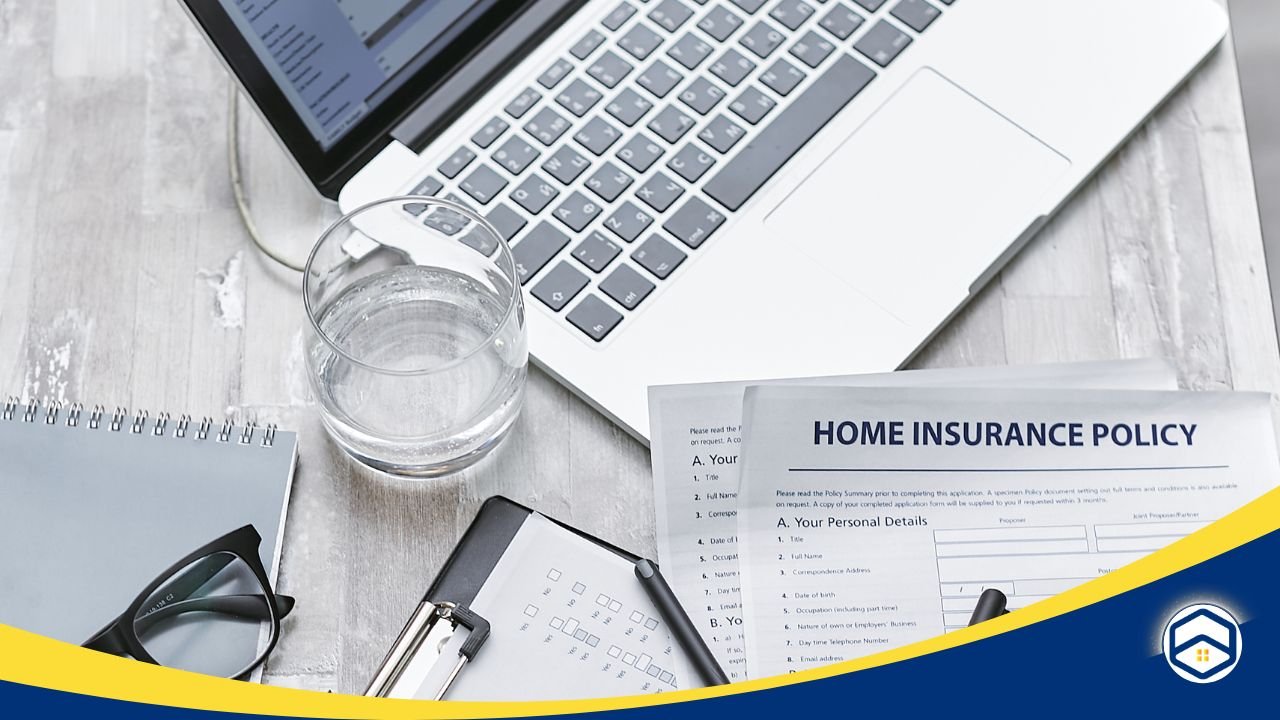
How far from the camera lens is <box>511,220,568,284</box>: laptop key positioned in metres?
0.65

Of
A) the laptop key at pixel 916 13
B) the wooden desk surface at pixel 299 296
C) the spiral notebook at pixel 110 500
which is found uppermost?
the laptop key at pixel 916 13

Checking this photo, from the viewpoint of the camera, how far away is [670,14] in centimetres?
73

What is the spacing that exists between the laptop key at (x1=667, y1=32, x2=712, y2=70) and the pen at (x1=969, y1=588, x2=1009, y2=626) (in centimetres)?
34

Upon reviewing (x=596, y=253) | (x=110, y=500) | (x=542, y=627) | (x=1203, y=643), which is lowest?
(x=110, y=500)

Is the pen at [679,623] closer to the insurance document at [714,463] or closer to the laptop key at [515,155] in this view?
the insurance document at [714,463]

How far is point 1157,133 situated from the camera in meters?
0.72

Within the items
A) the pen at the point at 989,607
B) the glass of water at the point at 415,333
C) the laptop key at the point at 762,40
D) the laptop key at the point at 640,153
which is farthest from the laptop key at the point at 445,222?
the pen at the point at 989,607

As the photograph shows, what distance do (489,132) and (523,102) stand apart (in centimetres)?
3

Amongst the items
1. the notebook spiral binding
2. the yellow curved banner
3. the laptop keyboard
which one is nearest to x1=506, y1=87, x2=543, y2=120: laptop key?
the laptop keyboard

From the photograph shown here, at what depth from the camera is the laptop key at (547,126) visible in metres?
0.69

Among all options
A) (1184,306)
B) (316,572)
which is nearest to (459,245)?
(316,572)

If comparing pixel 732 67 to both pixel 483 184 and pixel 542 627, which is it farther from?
pixel 542 627

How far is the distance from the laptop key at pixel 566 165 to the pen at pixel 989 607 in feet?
0.99

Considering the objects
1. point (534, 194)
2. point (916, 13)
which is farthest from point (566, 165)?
point (916, 13)
